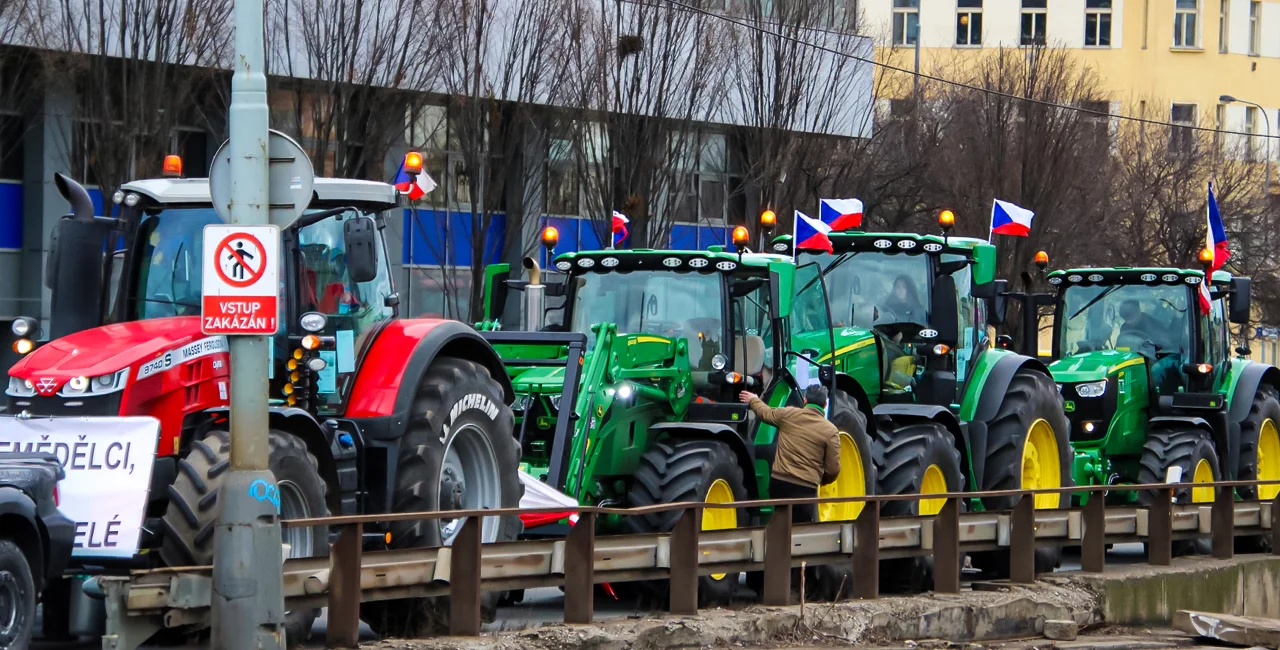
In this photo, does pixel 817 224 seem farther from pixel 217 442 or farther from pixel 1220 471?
pixel 217 442

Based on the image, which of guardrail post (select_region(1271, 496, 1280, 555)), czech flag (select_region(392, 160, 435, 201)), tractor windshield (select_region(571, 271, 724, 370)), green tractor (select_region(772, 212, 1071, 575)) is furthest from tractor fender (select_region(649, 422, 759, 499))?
guardrail post (select_region(1271, 496, 1280, 555))

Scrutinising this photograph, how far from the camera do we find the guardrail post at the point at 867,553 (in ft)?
44.1

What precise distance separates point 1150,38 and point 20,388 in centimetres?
5080

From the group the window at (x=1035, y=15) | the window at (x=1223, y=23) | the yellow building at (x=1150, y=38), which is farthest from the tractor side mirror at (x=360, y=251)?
the window at (x=1223, y=23)

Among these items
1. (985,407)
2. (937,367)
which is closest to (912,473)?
(937,367)

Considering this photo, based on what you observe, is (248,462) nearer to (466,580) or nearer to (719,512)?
(466,580)

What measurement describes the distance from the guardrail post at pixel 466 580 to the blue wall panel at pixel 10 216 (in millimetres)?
15695

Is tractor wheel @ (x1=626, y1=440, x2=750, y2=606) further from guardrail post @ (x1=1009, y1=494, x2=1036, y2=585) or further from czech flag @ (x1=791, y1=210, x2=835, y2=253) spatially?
czech flag @ (x1=791, y1=210, x2=835, y2=253)

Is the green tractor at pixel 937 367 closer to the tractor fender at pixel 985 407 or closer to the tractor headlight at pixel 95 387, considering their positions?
the tractor fender at pixel 985 407

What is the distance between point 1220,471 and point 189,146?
43.6 feet

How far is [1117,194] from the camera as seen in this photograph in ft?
129

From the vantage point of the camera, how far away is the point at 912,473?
51.1 feet

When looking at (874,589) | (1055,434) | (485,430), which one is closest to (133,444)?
(485,430)

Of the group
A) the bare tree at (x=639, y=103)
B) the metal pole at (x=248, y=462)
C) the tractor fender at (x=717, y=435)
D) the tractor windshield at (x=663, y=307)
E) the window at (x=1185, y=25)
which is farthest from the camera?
A: the window at (x=1185, y=25)
